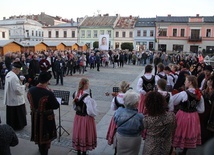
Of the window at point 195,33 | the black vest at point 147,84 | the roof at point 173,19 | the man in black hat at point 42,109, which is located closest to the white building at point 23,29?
the roof at point 173,19

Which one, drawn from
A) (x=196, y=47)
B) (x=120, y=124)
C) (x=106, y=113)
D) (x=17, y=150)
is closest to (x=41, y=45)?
(x=106, y=113)

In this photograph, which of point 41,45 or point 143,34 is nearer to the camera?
point 41,45

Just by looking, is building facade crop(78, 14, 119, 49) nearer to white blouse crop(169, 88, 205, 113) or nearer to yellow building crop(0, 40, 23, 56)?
yellow building crop(0, 40, 23, 56)

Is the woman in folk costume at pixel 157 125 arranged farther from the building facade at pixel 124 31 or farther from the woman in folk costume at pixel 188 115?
the building facade at pixel 124 31

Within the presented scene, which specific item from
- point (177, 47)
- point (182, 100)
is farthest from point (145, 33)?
point (182, 100)

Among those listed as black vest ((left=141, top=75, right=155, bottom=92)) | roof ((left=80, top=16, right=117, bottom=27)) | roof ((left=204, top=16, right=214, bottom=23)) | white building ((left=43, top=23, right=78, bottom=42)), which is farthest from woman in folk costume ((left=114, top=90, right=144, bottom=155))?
white building ((left=43, top=23, right=78, bottom=42))

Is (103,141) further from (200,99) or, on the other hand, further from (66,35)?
(66,35)

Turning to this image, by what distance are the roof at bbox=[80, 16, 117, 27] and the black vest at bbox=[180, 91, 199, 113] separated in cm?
5129

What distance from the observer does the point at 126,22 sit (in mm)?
54688

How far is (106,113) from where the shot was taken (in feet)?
25.3

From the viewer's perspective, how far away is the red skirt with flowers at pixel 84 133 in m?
4.42

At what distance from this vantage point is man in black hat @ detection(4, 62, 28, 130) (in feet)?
18.6

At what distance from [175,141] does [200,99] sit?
1010 mm

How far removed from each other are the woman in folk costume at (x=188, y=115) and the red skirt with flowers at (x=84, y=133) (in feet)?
5.60
